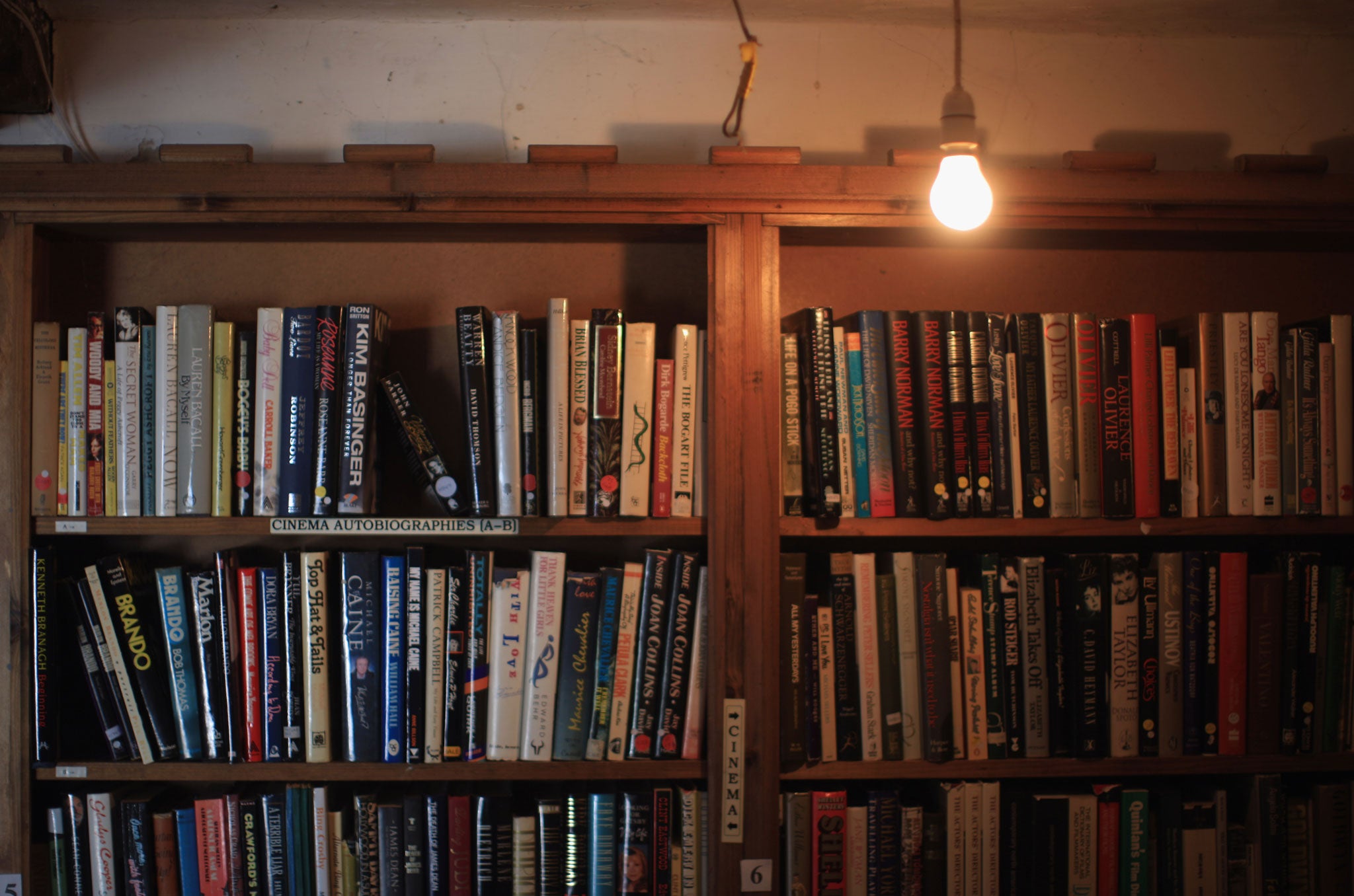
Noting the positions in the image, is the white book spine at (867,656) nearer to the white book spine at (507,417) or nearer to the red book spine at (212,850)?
the white book spine at (507,417)

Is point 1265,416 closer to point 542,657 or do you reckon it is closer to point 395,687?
point 542,657

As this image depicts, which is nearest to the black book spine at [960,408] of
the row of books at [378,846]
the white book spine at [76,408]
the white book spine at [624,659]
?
the white book spine at [624,659]

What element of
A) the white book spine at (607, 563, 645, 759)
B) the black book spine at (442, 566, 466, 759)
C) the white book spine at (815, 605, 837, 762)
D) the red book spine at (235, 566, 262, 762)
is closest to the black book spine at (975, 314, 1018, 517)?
the white book spine at (815, 605, 837, 762)

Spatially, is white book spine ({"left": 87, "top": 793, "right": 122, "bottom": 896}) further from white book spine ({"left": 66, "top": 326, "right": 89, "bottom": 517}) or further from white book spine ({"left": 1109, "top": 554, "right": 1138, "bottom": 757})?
white book spine ({"left": 1109, "top": 554, "right": 1138, "bottom": 757})

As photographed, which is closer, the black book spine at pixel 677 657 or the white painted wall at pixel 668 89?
the black book spine at pixel 677 657

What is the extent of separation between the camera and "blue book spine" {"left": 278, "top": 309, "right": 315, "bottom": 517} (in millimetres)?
1277

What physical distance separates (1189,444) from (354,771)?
4.68 ft

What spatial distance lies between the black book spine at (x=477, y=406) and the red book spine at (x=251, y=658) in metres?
0.38

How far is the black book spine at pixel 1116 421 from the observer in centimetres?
131

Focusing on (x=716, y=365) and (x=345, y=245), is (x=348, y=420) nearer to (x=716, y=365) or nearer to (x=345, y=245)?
(x=345, y=245)

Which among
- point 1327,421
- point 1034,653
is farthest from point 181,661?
point 1327,421

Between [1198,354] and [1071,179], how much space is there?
1.15 ft

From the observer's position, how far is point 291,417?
4.20 ft

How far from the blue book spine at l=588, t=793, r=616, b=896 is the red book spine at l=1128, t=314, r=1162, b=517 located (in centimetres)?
97
